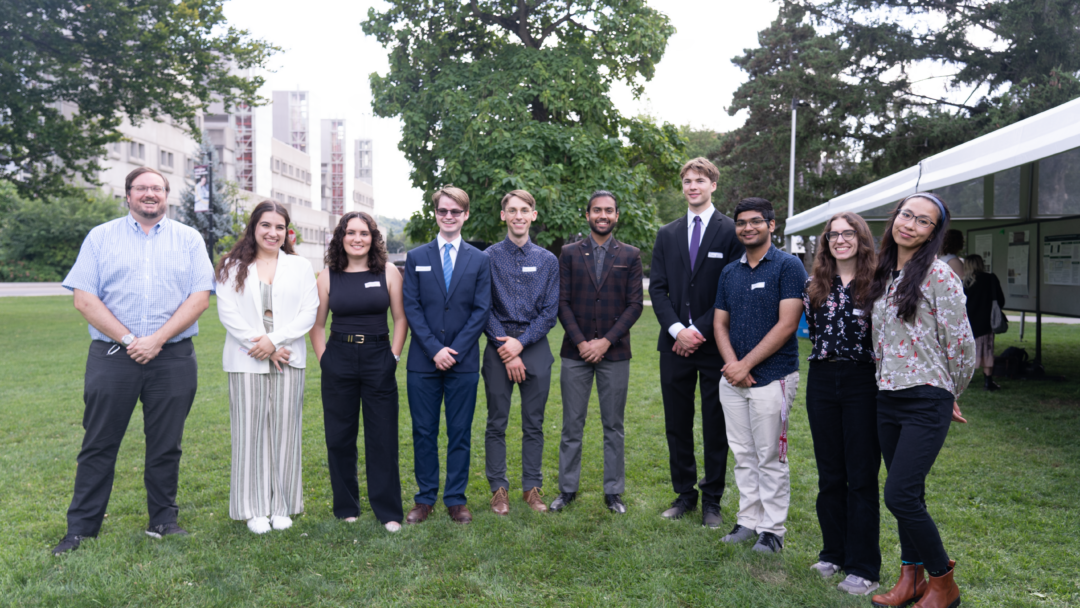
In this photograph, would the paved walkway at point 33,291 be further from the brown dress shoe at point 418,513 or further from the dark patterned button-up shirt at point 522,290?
the dark patterned button-up shirt at point 522,290

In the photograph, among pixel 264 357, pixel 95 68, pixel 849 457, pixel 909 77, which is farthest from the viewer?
pixel 909 77

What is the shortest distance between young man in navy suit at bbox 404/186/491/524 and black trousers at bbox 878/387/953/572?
2503 mm

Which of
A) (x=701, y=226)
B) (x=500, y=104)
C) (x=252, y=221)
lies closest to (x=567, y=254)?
(x=701, y=226)

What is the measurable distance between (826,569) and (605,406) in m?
1.75

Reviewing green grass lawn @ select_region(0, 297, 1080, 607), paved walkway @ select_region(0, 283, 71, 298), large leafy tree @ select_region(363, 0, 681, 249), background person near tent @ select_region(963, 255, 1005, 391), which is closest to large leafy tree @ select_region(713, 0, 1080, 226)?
large leafy tree @ select_region(363, 0, 681, 249)

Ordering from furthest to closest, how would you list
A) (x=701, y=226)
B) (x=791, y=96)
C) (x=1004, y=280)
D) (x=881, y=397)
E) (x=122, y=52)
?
(x=791, y=96)
(x=122, y=52)
(x=1004, y=280)
(x=701, y=226)
(x=881, y=397)

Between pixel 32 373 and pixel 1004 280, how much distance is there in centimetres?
1572

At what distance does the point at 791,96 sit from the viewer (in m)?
24.1

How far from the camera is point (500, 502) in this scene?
4910 mm

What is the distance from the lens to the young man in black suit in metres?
4.64

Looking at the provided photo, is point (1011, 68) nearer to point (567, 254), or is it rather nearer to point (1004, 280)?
point (1004, 280)

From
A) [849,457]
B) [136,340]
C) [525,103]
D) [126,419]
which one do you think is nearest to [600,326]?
[849,457]

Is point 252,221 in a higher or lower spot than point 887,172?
lower

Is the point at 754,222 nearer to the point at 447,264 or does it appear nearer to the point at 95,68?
the point at 447,264
